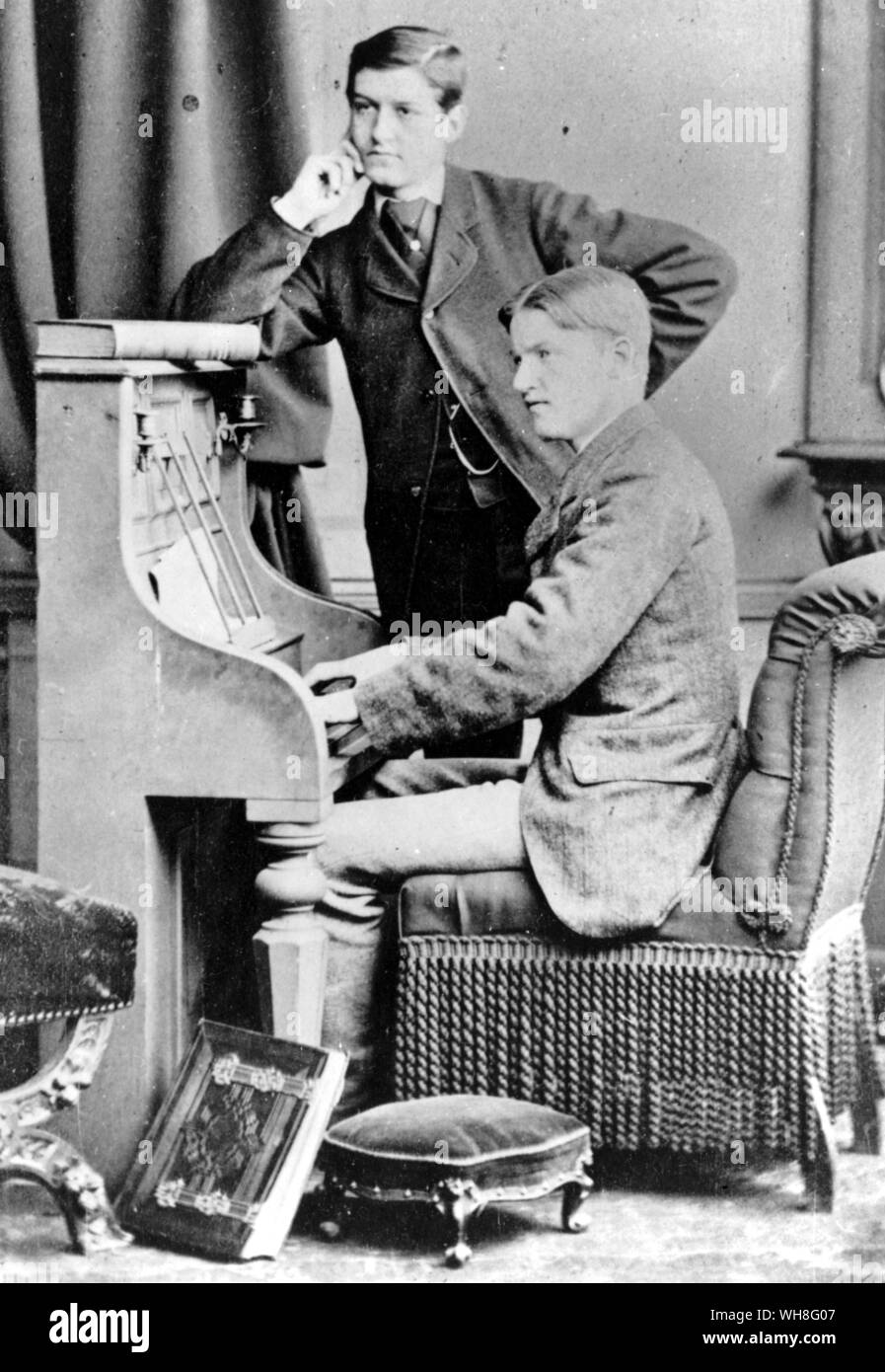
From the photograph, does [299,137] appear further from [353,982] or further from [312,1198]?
[312,1198]

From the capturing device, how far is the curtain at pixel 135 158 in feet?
10.5

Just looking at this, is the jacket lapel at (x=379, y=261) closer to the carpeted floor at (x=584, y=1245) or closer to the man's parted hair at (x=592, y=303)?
the man's parted hair at (x=592, y=303)

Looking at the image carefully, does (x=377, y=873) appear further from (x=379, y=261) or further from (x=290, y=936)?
(x=379, y=261)

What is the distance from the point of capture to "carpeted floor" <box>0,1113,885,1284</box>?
108 inches

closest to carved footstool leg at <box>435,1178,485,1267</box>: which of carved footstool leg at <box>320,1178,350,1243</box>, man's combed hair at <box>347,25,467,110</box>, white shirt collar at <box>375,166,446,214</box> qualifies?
carved footstool leg at <box>320,1178,350,1243</box>

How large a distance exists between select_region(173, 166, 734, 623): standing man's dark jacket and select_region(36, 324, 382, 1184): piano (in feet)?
1.07

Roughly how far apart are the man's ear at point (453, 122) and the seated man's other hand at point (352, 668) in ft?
3.07

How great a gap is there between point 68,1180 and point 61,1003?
0.28 metres

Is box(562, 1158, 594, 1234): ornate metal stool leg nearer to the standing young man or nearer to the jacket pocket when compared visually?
the jacket pocket

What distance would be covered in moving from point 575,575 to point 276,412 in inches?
30.4

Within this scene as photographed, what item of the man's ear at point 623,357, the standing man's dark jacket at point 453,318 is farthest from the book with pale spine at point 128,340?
the man's ear at point 623,357

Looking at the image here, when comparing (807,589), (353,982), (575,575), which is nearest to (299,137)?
(575,575)

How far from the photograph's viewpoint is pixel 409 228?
10.5 ft

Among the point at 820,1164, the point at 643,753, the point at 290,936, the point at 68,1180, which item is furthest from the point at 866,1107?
the point at 68,1180
